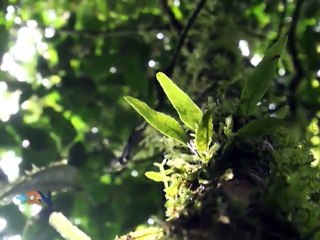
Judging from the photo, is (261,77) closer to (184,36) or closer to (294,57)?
(184,36)

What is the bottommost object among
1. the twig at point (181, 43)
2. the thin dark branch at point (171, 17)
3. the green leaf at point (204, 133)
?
the green leaf at point (204, 133)

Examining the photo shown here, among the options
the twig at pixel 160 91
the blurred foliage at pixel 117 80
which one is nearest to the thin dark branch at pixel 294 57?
the blurred foliage at pixel 117 80

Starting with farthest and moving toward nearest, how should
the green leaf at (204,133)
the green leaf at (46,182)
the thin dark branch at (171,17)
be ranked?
the thin dark branch at (171,17) < the green leaf at (46,182) < the green leaf at (204,133)

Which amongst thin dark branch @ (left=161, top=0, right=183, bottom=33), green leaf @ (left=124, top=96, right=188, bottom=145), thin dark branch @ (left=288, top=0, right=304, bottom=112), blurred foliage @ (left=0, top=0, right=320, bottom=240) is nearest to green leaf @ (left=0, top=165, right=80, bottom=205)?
blurred foliage @ (left=0, top=0, right=320, bottom=240)

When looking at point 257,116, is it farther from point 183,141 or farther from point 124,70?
point 124,70

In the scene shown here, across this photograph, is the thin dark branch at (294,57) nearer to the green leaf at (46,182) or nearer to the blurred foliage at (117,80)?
the blurred foliage at (117,80)
